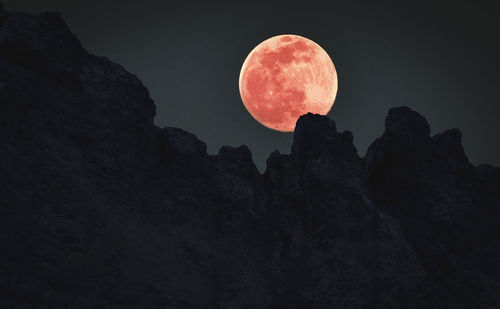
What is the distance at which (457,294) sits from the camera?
3644 centimetres

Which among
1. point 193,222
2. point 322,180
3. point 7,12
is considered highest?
point 7,12

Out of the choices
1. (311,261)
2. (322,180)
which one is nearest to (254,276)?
(311,261)

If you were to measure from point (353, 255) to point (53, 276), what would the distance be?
23.6 meters

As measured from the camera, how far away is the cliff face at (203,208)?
27.8 metres

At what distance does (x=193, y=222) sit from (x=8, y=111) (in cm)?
1871

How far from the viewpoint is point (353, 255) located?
3744 cm

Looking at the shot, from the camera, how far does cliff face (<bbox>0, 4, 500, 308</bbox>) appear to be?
91.2ft

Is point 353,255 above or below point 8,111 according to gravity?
below

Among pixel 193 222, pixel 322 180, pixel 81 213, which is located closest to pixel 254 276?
pixel 193 222

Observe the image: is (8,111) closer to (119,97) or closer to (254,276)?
(119,97)

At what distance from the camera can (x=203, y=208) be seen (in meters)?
44.4

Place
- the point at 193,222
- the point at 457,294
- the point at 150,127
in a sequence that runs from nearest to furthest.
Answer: the point at 457,294 → the point at 193,222 → the point at 150,127

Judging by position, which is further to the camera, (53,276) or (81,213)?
(81,213)

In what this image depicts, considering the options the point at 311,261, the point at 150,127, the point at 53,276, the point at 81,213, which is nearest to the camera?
the point at 53,276
